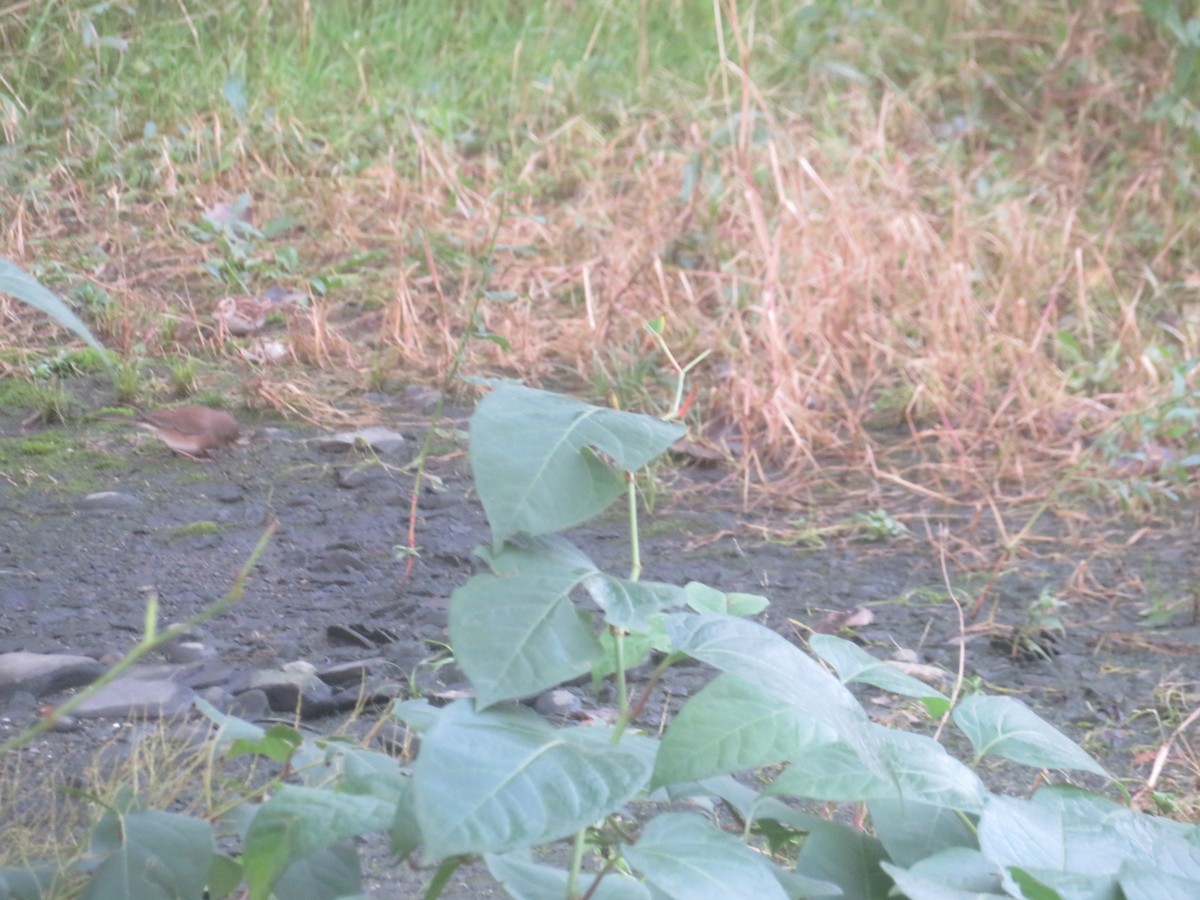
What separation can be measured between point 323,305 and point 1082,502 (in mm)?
1801

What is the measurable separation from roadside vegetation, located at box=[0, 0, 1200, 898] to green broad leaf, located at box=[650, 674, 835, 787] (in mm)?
367

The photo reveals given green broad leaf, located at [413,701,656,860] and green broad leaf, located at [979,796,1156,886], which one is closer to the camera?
green broad leaf, located at [413,701,656,860]

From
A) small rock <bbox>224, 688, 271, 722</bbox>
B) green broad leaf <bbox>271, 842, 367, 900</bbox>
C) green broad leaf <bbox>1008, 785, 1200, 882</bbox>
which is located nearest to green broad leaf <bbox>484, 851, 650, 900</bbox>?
green broad leaf <bbox>271, 842, 367, 900</bbox>

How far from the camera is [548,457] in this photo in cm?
100

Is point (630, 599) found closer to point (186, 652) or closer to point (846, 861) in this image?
point (846, 861)

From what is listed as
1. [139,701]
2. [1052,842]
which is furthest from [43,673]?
[1052,842]

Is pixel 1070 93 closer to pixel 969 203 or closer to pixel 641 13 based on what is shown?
pixel 969 203

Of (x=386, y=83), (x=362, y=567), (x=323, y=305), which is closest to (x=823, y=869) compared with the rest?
(x=362, y=567)

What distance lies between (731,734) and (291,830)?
312mm

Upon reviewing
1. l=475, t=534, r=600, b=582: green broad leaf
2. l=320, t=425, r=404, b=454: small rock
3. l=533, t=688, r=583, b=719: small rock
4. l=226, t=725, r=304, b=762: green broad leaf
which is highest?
l=475, t=534, r=600, b=582: green broad leaf

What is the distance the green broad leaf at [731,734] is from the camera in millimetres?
908

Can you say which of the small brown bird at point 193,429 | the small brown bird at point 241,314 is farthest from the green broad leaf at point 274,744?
the small brown bird at point 241,314

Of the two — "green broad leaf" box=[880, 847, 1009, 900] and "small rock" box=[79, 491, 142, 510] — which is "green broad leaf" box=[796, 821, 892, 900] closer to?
"green broad leaf" box=[880, 847, 1009, 900]

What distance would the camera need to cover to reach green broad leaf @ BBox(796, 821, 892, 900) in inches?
40.9
